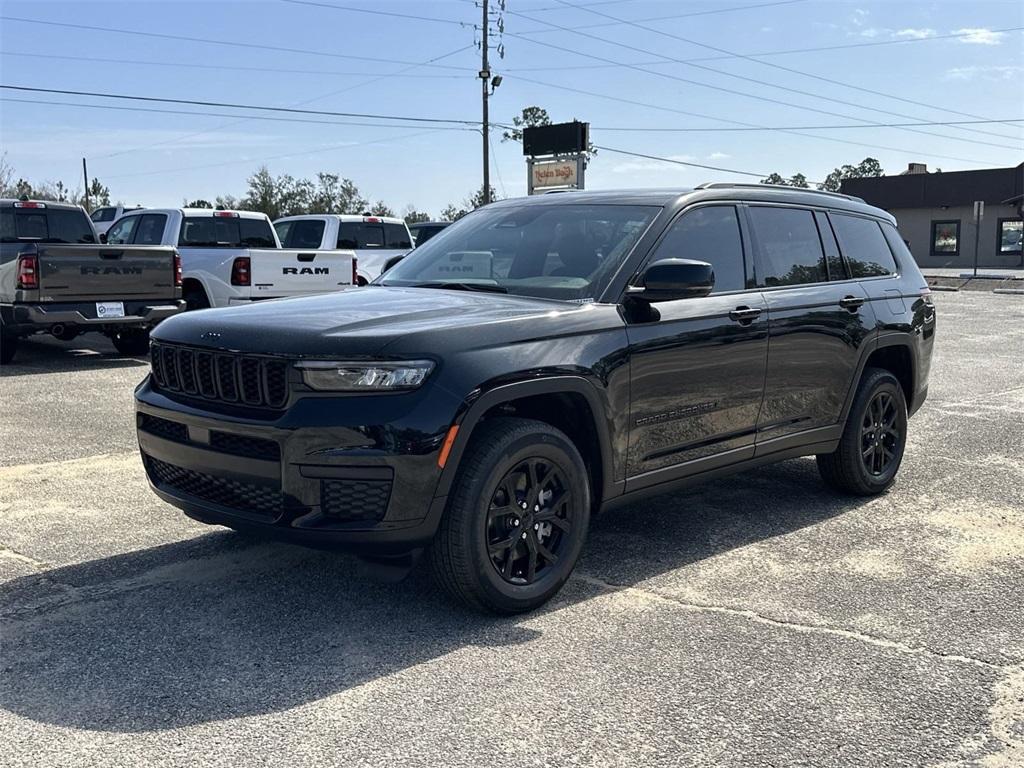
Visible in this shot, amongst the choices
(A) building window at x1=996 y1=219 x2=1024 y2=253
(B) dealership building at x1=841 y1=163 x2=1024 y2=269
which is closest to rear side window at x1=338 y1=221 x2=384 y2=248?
(B) dealership building at x1=841 y1=163 x2=1024 y2=269

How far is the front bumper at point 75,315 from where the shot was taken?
11.0m

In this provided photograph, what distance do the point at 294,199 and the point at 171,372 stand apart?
6949 cm

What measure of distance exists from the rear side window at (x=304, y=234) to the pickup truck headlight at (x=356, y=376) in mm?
13035

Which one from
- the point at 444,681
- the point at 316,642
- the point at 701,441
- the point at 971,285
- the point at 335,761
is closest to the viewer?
the point at 335,761

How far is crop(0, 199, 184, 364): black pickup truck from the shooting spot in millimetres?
11070

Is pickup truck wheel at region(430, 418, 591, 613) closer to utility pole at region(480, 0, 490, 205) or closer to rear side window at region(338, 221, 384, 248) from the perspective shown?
rear side window at region(338, 221, 384, 248)

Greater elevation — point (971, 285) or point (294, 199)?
point (294, 199)

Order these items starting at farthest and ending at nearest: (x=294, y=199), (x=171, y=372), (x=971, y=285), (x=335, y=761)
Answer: (x=294, y=199) → (x=971, y=285) → (x=171, y=372) → (x=335, y=761)

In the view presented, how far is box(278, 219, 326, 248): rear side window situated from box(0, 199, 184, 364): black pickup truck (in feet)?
14.1

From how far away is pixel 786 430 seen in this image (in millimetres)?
5484

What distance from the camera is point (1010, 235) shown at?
51.3 meters

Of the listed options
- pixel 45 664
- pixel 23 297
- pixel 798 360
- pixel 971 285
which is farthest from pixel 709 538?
pixel 971 285

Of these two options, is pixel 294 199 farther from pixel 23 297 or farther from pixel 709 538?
pixel 709 538

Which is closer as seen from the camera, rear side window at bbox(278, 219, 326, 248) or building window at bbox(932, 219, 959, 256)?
rear side window at bbox(278, 219, 326, 248)
